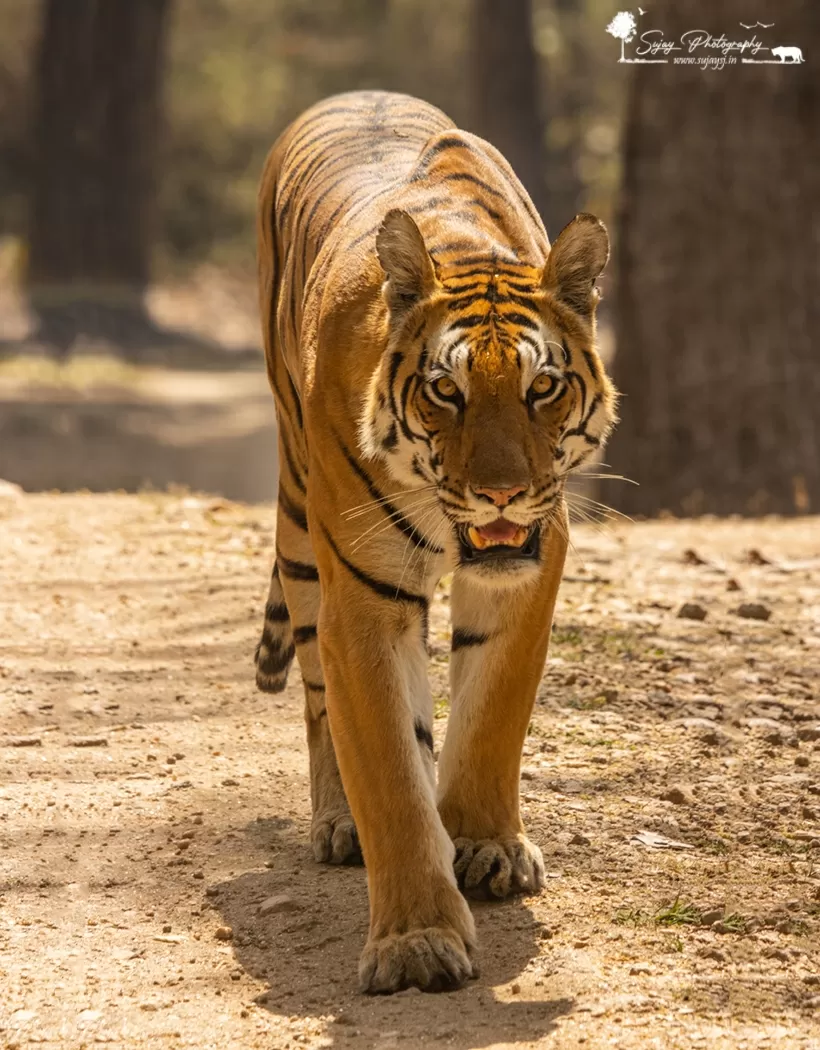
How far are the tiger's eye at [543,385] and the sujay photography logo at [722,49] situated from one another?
626 centimetres

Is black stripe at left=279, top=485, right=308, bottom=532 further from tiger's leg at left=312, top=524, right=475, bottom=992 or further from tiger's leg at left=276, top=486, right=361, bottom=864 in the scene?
tiger's leg at left=312, top=524, right=475, bottom=992

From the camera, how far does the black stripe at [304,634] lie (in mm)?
4402

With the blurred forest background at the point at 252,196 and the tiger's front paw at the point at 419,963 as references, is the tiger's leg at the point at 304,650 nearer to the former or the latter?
the tiger's front paw at the point at 419,963

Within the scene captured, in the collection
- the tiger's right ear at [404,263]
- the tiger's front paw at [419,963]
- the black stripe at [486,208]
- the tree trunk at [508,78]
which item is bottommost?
the tiger's front paw at [419,963]

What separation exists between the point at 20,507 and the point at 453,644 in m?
4.21

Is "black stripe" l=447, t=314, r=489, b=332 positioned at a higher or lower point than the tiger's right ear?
lower

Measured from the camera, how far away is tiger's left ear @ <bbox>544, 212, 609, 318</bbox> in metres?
3.45

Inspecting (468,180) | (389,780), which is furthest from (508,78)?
(389,780)

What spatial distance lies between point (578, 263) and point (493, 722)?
0.99 metres

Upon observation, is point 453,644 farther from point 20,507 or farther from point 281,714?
point 20,507

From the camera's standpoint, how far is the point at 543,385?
3348 millimetres

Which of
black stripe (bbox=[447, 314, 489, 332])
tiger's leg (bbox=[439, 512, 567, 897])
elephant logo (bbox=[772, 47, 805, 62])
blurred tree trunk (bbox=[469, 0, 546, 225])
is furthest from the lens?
blurred tree trunk (bbox=[469, 0, 546, 225])

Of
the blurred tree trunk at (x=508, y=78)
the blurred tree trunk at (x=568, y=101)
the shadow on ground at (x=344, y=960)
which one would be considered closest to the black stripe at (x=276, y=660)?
the shadow on ground at (x=344, y=960)

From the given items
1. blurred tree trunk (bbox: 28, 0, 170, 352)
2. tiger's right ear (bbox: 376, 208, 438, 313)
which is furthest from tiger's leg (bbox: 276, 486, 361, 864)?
blurred tree trunk (bbox: 28, 0, 170, 352)
